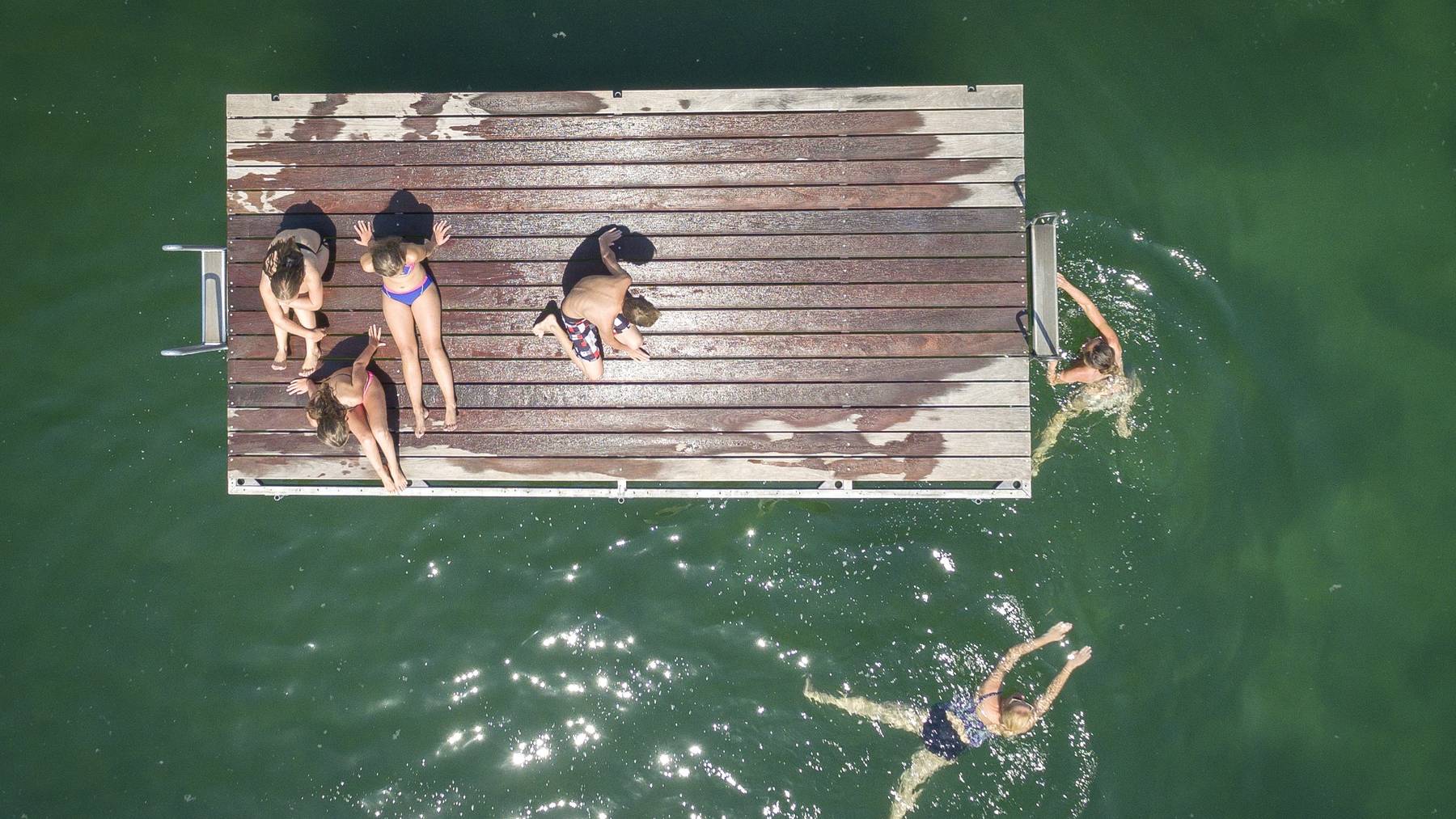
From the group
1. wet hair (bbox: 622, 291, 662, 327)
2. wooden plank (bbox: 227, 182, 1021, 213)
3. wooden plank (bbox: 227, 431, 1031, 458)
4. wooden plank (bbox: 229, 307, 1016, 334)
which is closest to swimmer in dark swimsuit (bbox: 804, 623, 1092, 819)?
wooden plank (bbox: 227, 431, 1031, 458)

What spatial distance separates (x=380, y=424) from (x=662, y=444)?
2055mm

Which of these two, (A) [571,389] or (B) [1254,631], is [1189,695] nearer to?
(B) [1254,631]

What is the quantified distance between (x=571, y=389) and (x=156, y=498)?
434cm

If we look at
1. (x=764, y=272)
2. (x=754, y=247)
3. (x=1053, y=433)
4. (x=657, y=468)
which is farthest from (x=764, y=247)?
(x=1053, y=433)

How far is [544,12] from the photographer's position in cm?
685

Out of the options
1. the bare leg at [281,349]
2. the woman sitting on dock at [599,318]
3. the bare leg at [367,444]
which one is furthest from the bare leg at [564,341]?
the bare leg at [281,349]

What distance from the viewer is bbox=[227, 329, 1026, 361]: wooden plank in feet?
18.1

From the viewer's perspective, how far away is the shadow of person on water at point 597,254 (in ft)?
18.1

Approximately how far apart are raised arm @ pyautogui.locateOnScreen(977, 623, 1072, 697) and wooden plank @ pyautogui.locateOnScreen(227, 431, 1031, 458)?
1994 millimetres

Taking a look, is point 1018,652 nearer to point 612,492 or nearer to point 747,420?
point 747,420

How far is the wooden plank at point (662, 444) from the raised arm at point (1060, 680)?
2206 millimetres

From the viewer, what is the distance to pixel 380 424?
5410 mm

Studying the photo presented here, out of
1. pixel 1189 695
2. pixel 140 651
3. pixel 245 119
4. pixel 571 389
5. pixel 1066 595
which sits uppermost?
pixel 245 119

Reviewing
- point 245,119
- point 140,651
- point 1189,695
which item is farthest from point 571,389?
point 1189,695
